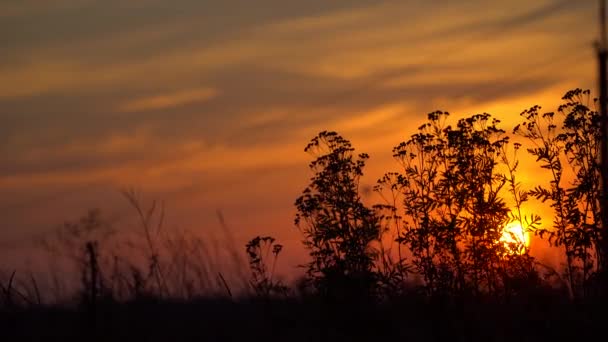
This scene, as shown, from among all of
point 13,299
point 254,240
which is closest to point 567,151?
point 254,240

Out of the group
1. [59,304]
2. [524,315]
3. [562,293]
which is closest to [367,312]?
[524,315]

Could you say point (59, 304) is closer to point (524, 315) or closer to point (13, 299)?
point (13, 299)

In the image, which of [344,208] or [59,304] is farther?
[344,208]

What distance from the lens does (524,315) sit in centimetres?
1127

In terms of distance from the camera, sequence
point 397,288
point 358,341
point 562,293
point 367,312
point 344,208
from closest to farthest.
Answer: point 358,341
point 367,312
point 562,293
point 397,288
point 344,208

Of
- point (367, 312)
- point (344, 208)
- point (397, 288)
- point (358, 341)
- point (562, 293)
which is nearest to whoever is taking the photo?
point (358, 341)

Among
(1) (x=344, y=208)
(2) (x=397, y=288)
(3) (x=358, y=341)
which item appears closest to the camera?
(3) (x=358, y=341)

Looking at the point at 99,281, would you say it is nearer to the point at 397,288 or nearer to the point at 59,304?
the point at 59,304

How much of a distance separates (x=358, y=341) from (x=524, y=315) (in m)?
2.11

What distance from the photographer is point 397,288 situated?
542 inches

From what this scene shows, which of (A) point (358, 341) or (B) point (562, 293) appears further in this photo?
(B) point (562, 293)

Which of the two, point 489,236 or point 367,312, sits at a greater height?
point 489,236

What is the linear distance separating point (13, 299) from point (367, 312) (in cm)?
459

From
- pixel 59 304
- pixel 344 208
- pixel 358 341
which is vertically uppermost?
pixel 344 208
